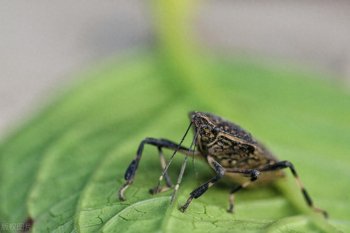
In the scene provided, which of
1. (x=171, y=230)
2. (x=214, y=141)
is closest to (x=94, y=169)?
(x=214, y=141)

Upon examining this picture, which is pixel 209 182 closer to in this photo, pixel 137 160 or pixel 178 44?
pixel 137 160

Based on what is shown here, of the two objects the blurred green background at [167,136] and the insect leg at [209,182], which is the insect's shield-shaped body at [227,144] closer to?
the insect leg at [209,182]

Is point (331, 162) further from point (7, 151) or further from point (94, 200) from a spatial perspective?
point (7, 151)

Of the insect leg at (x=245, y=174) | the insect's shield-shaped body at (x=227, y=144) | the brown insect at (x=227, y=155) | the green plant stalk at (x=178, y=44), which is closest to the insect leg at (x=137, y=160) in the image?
the brown insect at (x=227, y=155)

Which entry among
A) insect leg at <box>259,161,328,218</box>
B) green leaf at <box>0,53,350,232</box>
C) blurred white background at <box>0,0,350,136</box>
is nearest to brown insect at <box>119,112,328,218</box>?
insect leg at <box>259,161,328,218</box>

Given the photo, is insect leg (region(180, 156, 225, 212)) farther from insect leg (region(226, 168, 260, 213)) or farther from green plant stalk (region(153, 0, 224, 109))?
green plant stalk (region(153, 0, 224, 109))

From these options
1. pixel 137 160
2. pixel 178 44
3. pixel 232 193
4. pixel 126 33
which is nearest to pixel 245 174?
pixel 232 193
